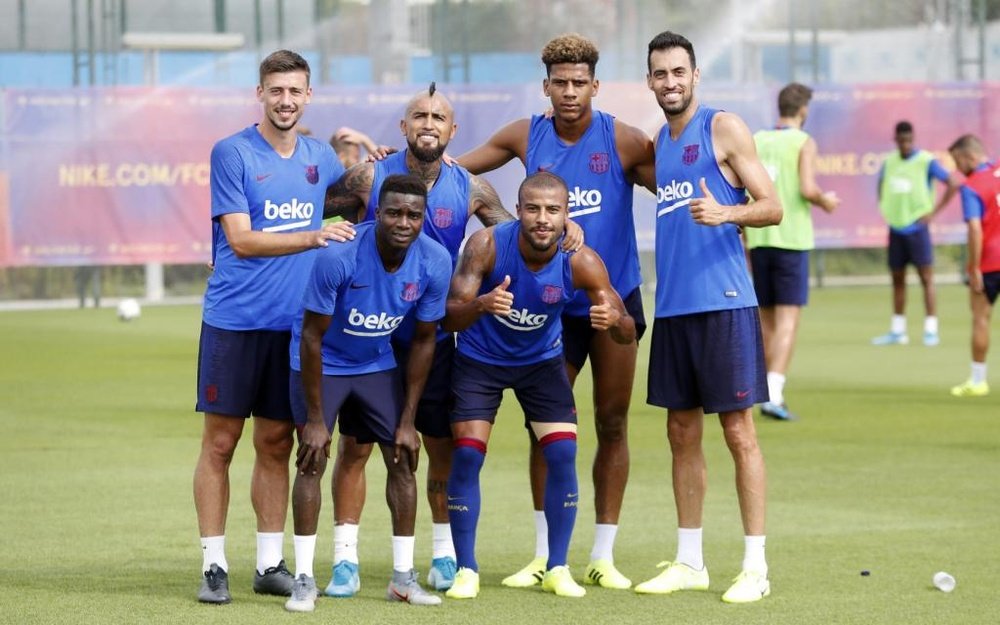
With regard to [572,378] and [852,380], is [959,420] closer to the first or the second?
[852,380]

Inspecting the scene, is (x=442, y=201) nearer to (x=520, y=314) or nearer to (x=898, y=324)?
(x=520, y=314)

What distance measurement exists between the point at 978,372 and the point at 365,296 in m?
8.82

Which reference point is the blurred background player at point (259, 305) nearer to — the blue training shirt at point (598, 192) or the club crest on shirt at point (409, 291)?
the club crest on shirt at point (409, 291)

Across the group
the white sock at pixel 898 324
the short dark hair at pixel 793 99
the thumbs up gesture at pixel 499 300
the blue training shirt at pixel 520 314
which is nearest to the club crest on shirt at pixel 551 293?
the blue training shirt at pixel 520 314

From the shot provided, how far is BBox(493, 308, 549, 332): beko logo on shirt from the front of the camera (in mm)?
7672

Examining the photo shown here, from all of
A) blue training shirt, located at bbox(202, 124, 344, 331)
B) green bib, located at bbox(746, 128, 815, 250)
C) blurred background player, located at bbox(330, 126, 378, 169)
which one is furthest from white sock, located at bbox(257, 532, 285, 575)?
green bib, located at bbox(746, 128, 815, 250)

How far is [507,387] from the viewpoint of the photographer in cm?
781

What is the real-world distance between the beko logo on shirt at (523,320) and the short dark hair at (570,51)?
1.09 meters

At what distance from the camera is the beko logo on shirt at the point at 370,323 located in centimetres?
743

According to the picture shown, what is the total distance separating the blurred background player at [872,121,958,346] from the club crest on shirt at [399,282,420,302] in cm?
1294

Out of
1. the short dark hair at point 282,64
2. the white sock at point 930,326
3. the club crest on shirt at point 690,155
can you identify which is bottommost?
the white sock at point 930,326

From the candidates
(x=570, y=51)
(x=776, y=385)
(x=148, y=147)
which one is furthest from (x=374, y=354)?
(x=148, y=147)

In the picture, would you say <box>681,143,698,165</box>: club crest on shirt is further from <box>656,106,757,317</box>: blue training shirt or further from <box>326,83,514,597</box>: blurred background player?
<box>326,83,514,597</box>: blurred background player

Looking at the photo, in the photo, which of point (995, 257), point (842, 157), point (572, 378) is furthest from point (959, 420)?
point (842, 157)
